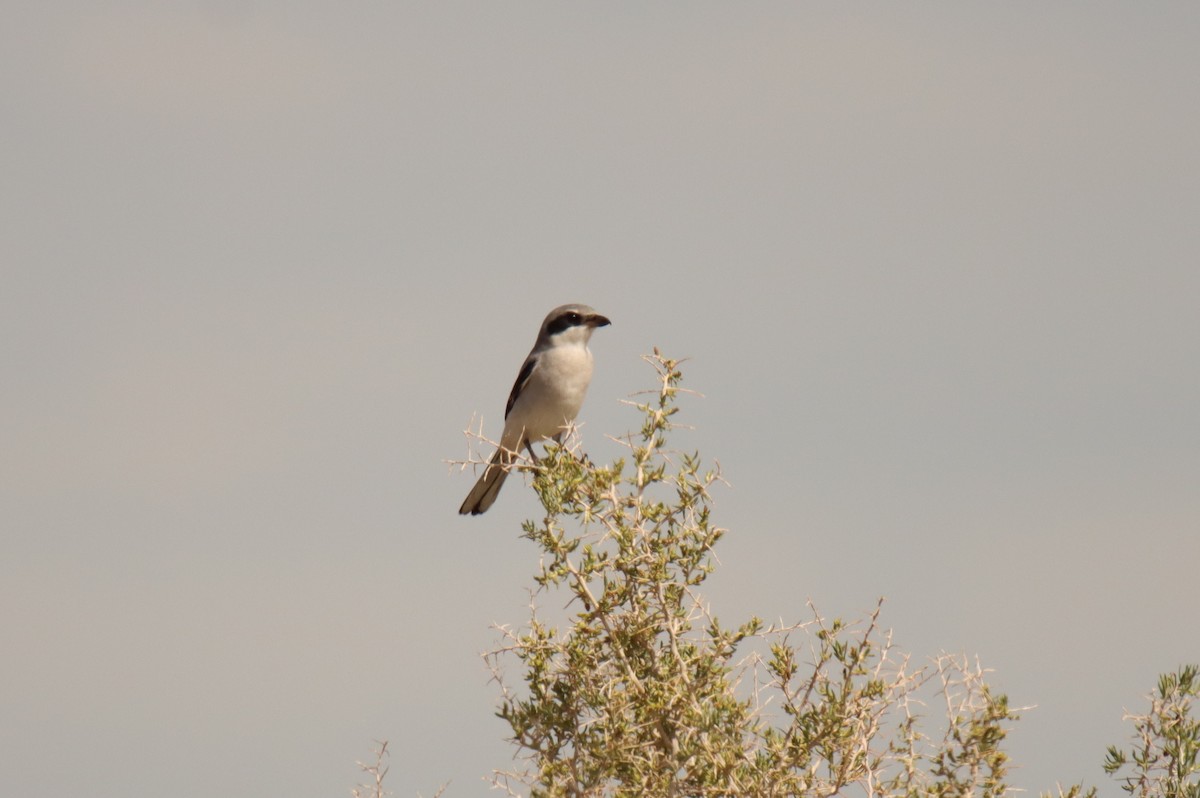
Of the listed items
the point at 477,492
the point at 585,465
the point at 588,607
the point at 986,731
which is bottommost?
the point at 986,731

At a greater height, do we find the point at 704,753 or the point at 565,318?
the point at 565,318

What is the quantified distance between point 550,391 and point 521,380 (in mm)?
673

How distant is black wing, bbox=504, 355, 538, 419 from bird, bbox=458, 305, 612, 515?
17 mm

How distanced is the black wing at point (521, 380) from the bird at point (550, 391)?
17 millimetres

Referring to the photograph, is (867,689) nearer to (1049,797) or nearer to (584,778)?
(1049,797)

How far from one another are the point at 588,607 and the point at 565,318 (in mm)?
5960

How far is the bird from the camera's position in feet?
34.7

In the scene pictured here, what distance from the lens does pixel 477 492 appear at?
10609mm

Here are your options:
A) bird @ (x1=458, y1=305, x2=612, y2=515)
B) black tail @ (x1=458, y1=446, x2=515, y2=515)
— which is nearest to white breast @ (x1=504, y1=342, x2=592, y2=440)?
bird @ (x1=458, y1=305, x2=612, y2=515)

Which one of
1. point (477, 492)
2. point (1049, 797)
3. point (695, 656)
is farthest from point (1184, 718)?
point (477, 492)

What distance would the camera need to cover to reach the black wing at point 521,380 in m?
11.0

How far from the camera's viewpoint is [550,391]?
10555mm

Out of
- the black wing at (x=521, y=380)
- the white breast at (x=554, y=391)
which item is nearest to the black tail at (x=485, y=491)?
the white breast at (x=554, y=391)

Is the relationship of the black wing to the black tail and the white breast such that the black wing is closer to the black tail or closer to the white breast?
the white breast
